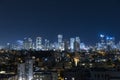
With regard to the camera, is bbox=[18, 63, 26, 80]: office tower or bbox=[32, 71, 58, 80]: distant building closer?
bbox=[18, 63, 26, 80]: office tower

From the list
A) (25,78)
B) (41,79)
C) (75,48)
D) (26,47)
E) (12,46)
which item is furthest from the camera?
(12,46)

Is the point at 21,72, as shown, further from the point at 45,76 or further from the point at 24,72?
the point at 45,76

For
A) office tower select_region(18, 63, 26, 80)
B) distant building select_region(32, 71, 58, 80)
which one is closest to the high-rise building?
office tower select_region(18, 63, 26, 80)

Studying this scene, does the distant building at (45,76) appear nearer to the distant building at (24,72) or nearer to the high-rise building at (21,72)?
the distant building at (24,72)

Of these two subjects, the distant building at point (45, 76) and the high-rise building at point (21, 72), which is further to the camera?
the distant building at point (45, 76)

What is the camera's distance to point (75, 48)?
5203 centimetres

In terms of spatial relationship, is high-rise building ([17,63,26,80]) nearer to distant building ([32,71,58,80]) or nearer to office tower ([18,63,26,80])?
office tower ([18,63,26,80])

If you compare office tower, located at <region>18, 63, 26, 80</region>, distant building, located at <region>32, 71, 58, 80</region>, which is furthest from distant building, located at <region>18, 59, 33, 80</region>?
distant building, located at <region>32, 71, 58, 80</region>

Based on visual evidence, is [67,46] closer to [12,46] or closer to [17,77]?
[12,46]

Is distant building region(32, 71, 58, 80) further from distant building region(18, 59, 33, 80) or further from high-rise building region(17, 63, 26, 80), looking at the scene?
high-rise building region(17, 63, 26, 80)

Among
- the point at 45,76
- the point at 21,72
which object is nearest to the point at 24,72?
the point at 21,72

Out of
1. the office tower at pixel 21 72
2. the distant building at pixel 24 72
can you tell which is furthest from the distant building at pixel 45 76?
the office tower at pixel 21 72

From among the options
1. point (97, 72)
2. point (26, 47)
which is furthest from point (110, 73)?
point (26, 47)

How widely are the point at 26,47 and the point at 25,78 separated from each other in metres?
42.3
